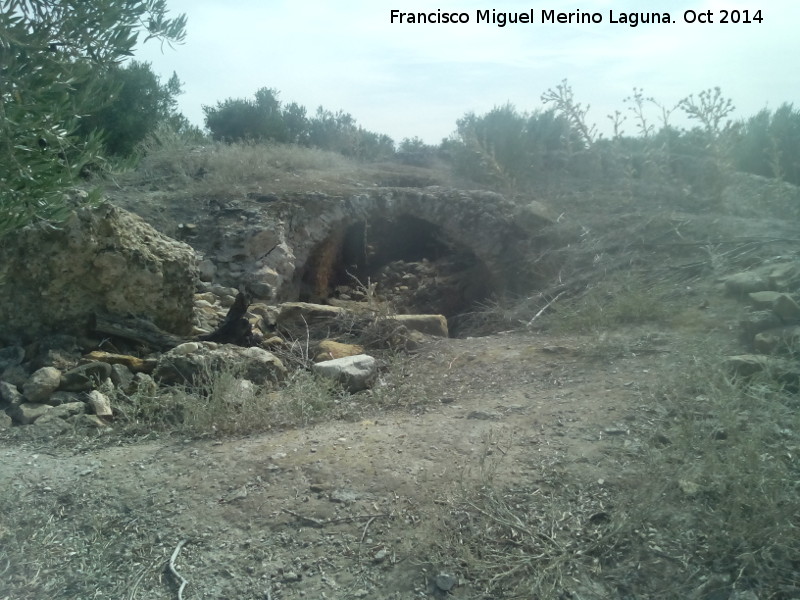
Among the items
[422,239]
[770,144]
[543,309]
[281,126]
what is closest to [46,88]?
[543,309]

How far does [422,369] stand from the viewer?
19.6 feet

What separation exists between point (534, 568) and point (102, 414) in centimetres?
326

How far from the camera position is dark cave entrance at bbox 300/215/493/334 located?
10.7 meters

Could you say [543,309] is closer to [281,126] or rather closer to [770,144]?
[770,144]

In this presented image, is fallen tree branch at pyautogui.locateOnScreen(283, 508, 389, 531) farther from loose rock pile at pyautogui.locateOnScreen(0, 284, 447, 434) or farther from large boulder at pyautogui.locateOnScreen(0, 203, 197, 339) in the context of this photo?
large boulder at pyautogui.locateOnScreen(0, 203, 197, 339)

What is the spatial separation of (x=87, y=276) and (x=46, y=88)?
3.55m

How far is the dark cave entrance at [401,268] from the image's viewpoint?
10.7 meters

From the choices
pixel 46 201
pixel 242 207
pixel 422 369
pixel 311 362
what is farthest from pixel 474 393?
pixel 242 207

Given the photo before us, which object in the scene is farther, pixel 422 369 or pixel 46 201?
pixel 422 369

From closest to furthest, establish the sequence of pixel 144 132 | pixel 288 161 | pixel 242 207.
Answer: pixel 242 207, pixel 288 161, pixel 144 132

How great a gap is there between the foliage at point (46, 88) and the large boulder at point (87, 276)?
9.14 feet

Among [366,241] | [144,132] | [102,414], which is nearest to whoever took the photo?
[102,414]

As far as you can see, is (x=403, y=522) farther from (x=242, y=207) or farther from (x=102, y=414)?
(x=242, y=207)

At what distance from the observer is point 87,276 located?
641 cm
